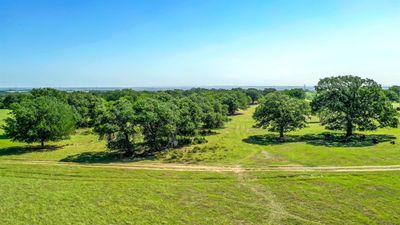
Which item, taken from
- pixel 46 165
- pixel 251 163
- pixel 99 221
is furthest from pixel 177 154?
pixel 99 221

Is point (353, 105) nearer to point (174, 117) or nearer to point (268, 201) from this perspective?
point (174, 117)

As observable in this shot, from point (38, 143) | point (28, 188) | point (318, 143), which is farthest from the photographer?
point (38, 143)

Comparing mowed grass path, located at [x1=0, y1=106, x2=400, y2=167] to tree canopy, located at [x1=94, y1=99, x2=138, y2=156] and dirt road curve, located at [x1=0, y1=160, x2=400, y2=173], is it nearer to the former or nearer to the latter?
dirt road curve, located at [x1=0, y1=160, x2=400, y2=173]

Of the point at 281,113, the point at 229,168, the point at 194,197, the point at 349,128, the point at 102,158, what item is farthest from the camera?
the point at 281,113

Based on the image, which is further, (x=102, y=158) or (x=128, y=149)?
(x=128, y=149)

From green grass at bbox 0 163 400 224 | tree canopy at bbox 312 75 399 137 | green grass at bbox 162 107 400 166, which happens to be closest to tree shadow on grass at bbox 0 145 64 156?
green grass at bbox 0 163 400 224

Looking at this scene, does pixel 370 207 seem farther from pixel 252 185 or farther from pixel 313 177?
pixel 252 185

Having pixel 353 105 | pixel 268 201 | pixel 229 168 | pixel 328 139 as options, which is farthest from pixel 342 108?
pixel 268 201
